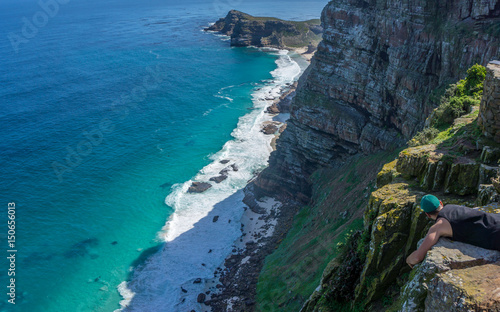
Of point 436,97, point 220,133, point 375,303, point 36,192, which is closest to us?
point 375,303

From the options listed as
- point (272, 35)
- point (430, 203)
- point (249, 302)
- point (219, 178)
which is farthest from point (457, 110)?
point (272, 35)

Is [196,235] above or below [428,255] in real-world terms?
below

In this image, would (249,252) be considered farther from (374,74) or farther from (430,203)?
(430,203)

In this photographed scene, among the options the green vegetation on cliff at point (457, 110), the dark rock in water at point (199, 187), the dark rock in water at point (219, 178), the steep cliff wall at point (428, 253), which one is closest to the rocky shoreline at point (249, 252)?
the dark rock in water at point (219, 178)

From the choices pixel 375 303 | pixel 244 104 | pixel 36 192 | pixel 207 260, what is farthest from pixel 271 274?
pixel 244 104

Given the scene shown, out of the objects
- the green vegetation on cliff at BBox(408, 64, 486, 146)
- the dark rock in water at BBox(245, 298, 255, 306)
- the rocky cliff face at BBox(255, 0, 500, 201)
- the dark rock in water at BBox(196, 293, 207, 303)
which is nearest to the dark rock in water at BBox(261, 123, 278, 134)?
the rocky cliff face at BBox(255, 0, 500, 201)

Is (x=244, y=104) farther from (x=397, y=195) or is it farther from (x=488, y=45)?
(x=397, y=195)
